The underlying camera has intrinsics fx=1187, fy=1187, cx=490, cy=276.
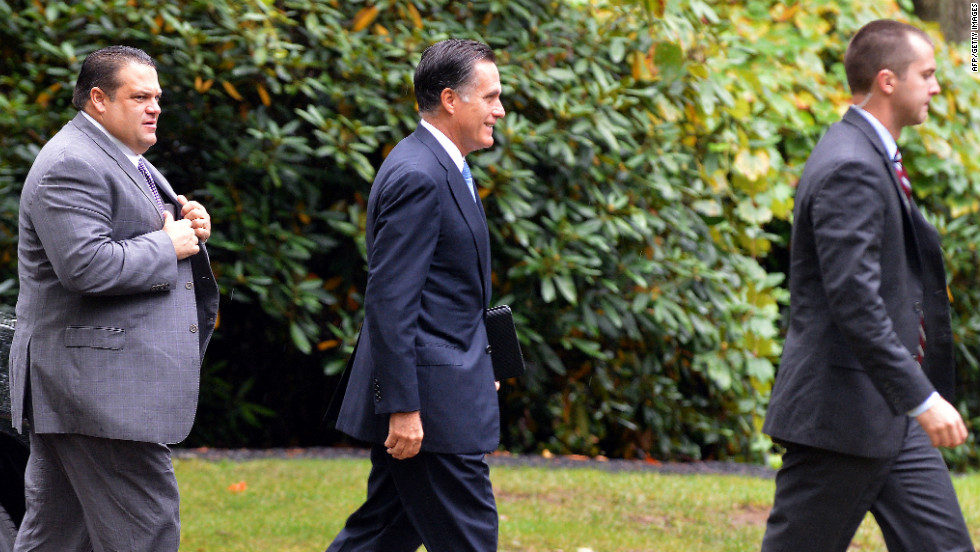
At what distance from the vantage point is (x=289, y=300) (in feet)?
23.1

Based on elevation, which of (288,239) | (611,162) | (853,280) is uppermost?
(853,280)

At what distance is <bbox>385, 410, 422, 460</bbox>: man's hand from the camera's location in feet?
11.5

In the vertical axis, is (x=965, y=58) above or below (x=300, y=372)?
above

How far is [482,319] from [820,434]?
1.09 meters

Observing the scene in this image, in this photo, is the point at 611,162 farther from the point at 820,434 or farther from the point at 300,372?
the point at 820,434

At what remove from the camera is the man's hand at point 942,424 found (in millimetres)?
3246

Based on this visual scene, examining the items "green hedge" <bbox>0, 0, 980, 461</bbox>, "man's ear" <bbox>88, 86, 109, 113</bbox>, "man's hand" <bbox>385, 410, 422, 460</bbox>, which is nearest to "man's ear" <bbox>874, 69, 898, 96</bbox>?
"man's hand" <bbox>385, 410, 422, 460</bbox>

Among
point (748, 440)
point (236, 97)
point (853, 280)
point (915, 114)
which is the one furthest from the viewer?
point (748, 440)

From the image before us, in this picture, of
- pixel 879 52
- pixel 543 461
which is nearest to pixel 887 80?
pixel 879 52

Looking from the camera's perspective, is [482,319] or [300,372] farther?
[300,372]

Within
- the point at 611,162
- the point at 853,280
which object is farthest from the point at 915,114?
the point at 611,162

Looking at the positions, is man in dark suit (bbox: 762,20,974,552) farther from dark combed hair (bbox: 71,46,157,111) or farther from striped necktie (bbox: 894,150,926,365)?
dark combed hair (bbox: 71,46,157,111)

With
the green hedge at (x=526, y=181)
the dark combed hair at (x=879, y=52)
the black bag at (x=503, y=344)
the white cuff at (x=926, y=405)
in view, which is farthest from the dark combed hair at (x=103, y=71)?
the green hedge at (x=526, y=181)

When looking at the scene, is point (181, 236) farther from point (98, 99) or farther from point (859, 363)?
point (859, 363)
